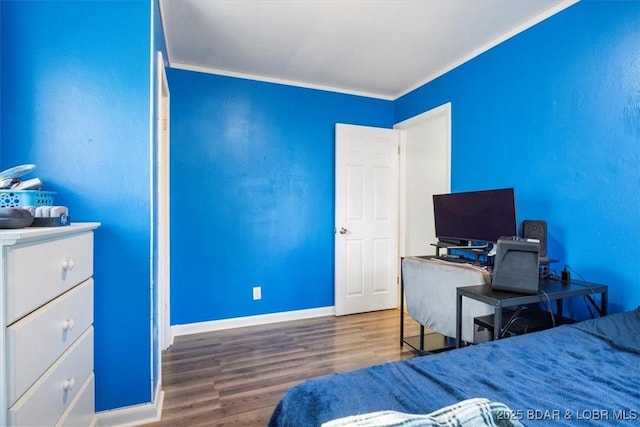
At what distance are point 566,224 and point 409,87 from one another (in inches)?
83.8

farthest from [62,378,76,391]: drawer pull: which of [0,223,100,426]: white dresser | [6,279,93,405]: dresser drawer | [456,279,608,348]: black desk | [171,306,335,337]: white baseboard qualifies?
[456,279,608,348]: black desk

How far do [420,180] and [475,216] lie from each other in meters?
1.48

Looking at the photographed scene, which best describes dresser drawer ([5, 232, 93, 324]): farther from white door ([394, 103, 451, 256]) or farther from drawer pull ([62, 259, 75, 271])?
white door ([394, 103, 451, 256])

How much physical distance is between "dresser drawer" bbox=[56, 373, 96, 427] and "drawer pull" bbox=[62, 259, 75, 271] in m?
0.55

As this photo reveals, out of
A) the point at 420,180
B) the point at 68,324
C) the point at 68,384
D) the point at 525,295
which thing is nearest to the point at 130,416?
the point at 68,384

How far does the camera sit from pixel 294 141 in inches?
130

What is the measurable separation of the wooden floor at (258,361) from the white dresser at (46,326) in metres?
0.59

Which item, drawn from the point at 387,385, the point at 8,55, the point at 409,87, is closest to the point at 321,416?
the point at 387,385

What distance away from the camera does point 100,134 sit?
1.61 meters

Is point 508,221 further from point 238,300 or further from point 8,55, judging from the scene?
point 8,55

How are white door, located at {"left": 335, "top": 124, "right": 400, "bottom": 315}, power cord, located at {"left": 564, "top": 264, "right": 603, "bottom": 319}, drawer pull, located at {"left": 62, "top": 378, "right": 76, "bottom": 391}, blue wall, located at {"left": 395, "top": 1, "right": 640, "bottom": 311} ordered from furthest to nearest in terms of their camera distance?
white door, located at {"left": 335, "top": 124, "right": 400, "bottom": 315} < power cord, located at {"left": 564, "top": 264, "right": 603, "bottom": 319} < blue wall, located at {"left": 395, "top": 1, "right": 640, "bottom": 311} < drawer pull, located at {"left": 62, "top": 378, "right": 76, "bottom": 391}

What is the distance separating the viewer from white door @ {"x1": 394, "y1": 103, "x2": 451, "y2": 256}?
12.1ft

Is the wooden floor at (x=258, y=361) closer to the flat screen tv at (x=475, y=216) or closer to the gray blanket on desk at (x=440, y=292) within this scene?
the gray blanket on desk at (x=440, y=292)

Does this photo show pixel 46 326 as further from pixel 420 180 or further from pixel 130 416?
→ pixel 420 180
